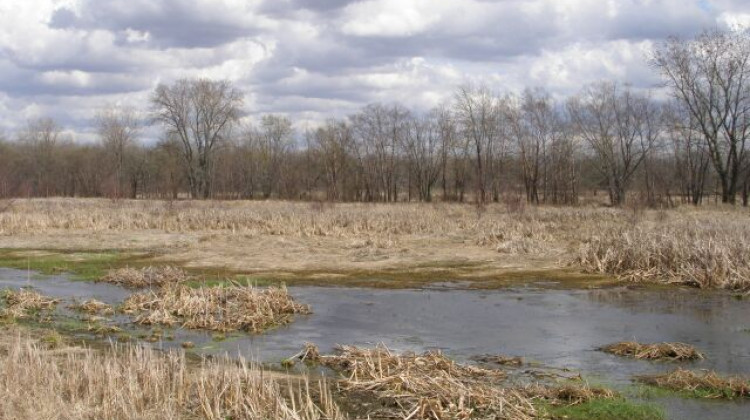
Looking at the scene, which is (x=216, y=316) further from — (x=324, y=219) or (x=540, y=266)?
(x=324, y=219)

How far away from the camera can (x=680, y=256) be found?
19.9 m

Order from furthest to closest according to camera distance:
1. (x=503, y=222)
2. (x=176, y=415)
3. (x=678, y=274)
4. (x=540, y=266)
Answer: (x=503, y=222), (x=540, y=266), (x=678, y=274), (x=176, y=415)

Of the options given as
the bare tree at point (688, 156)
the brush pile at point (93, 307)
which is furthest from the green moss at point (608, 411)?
the bare tree at point (688, 156)

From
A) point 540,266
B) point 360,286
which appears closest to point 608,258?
point 540,266

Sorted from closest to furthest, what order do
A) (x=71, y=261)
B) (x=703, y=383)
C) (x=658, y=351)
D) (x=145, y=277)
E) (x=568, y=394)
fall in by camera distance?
(x=568, y=394)
(x=703, y=383)
(x=658, y=351)
(x=145, y=277)
(x=71, y=261)

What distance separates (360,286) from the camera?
19.9 m

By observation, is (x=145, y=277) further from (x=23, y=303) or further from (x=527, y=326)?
(x=527, y=326)

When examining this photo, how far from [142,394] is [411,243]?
20864 mm

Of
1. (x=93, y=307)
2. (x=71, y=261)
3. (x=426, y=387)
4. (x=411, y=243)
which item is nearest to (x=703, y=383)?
(x=426, y=387)

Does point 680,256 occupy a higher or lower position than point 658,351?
higher

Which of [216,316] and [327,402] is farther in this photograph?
[216,316]

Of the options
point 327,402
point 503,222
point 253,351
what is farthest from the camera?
point 503,222

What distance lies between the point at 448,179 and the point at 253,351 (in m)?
67.8

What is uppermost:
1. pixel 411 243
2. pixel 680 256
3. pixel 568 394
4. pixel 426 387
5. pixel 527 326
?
pixel 680 256
